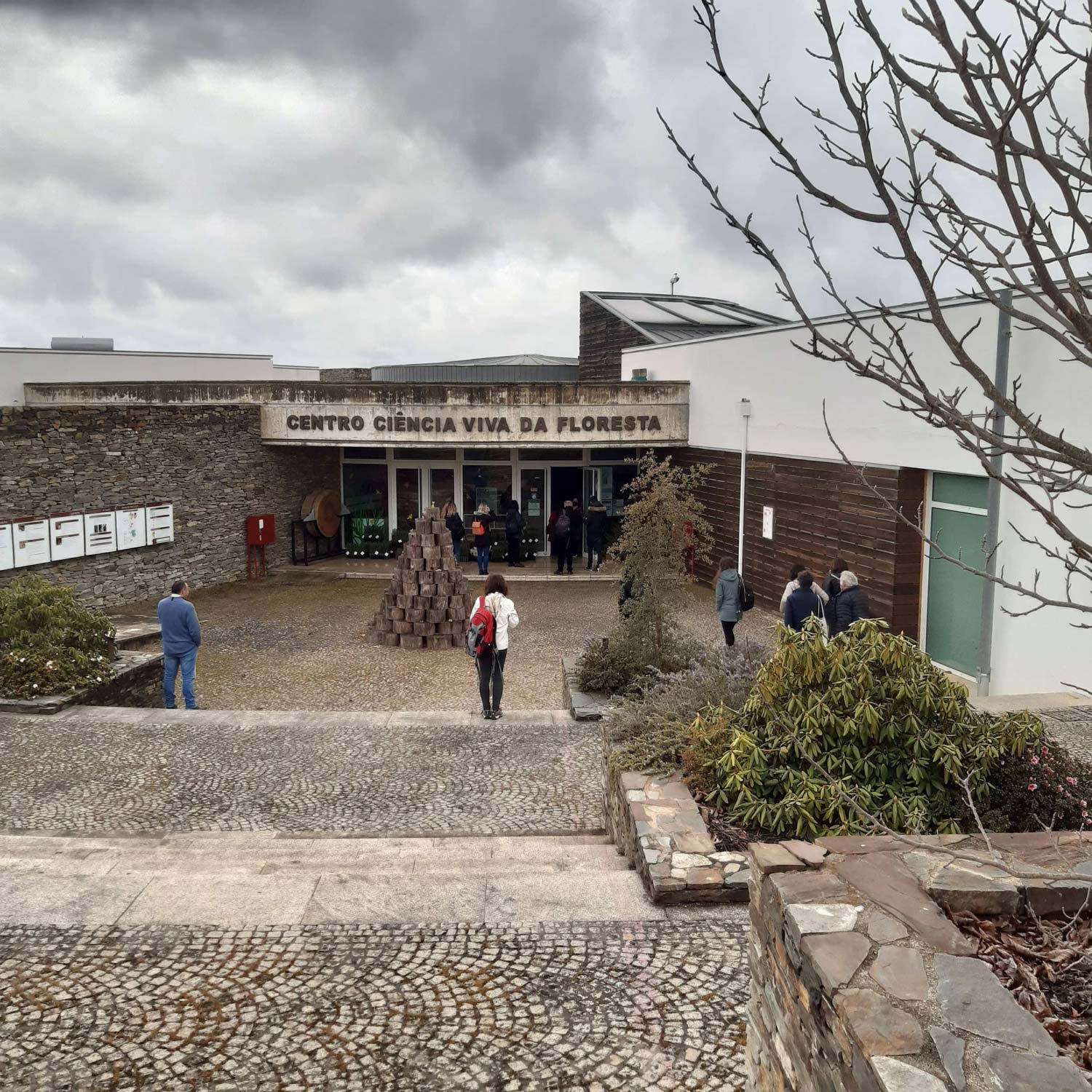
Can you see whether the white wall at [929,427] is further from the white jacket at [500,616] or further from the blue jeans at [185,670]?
the blue jeans at [185,670]

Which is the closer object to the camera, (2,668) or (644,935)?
(644,935)

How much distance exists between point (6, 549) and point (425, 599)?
5966 millimetres

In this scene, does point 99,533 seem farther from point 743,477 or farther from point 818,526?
point 818,526

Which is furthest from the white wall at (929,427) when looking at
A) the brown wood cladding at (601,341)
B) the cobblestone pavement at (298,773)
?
the brown wood cladding at (601,341)

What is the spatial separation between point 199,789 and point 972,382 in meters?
8.29

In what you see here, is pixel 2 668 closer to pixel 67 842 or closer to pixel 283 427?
pixel 67 842

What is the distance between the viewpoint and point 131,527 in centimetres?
1598

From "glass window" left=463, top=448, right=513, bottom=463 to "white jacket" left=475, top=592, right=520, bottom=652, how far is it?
41.0 feet

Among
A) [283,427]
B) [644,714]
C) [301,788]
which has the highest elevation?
[283,427]

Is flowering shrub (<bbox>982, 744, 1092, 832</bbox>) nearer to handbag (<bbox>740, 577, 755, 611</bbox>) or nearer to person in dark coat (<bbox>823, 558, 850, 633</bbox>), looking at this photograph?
person in dark coat (<bbox>823, 558, 850, 633</bbox>)

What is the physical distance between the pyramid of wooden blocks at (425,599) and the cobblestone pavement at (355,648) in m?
0.25

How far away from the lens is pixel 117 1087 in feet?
11.4

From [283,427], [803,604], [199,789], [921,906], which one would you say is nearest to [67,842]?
[199,789]

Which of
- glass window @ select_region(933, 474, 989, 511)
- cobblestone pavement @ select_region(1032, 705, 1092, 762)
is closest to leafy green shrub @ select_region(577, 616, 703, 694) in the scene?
cobblestone pavement @ select_region(1032, 705, 1092, 762)
